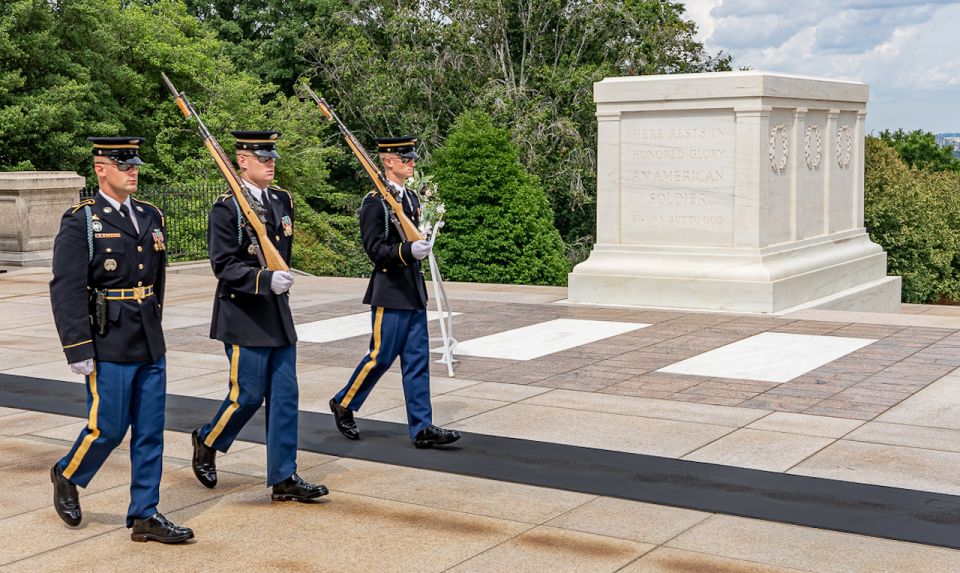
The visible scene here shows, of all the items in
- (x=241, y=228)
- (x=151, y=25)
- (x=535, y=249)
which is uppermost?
(x=151, y=25)

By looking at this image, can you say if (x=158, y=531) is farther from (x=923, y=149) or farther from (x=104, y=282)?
(x=923, y=149)

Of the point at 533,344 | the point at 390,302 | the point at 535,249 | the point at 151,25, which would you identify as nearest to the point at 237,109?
the point at 151,25

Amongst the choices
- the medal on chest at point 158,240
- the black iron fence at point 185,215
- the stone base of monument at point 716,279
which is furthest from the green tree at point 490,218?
the medal on chest at point 158,240

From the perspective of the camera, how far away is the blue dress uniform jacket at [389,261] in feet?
22.9

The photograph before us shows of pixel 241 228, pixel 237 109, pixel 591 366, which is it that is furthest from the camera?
pixel 237 109

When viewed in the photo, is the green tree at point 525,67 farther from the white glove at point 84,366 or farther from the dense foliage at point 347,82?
the white glove at point 84,366

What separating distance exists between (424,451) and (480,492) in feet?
2.99

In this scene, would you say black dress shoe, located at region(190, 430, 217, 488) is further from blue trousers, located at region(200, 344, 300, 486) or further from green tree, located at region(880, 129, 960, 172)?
green tree, located at region(880, 129, 960, 172)

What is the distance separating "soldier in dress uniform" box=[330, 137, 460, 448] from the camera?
6969 millimetres

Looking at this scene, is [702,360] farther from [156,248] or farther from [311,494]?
[156,248]

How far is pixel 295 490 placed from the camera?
5.92 m

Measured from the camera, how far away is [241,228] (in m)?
5.88

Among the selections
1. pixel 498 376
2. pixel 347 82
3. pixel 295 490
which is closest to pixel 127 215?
pixel 295 490

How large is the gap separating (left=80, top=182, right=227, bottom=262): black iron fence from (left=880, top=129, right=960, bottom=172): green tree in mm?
45002
